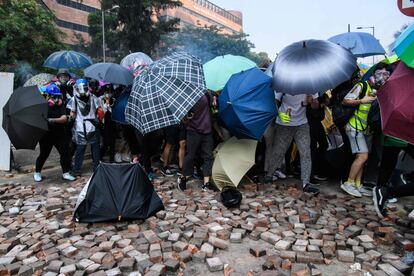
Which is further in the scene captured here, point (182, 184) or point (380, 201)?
point (182, 184)

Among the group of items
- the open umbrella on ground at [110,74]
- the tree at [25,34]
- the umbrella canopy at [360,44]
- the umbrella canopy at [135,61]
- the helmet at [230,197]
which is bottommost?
the helmet at [230,197]

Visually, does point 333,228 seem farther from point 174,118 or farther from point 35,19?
point 35,19

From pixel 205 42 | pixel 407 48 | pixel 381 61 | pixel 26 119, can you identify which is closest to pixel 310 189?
pixel 381 61

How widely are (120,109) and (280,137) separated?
2678 mm

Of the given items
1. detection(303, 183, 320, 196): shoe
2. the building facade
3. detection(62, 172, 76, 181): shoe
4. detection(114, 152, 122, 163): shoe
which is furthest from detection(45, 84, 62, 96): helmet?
the building facade

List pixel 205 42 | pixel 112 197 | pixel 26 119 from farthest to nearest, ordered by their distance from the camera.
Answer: pixel 205 42
pixel 26 119
pixel 112 197

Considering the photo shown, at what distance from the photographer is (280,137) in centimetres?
544

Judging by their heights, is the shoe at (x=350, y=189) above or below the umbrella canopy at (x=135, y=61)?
below

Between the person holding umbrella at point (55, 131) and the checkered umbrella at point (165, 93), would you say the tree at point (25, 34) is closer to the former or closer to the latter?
the person holding umbrella at point (55, 131)

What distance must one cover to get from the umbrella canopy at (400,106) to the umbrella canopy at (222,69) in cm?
290

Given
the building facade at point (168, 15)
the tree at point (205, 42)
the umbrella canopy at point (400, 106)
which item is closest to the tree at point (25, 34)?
the building facade at point (168, 15)

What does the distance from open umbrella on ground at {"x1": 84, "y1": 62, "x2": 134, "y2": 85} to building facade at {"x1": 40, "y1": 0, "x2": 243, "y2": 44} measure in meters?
11.3

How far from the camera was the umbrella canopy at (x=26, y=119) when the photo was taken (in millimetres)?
5426

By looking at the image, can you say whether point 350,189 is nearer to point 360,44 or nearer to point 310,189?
point 310,189
